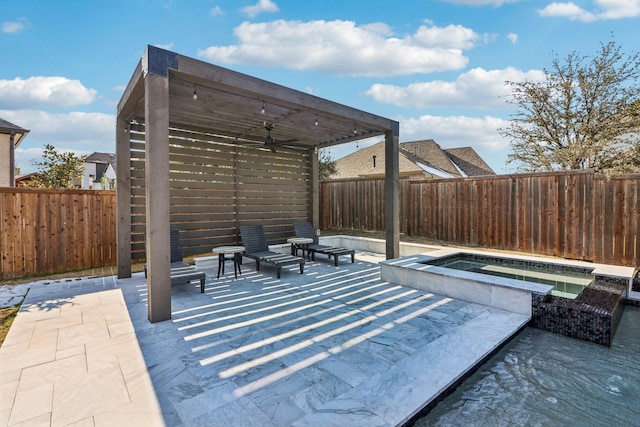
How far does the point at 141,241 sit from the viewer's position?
6566 mm

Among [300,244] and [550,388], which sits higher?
[300,244]

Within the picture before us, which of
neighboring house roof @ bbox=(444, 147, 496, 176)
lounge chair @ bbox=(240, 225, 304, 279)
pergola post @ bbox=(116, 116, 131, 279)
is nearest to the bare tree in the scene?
lounge chair @ bbox=(240, 225, 304, 279)

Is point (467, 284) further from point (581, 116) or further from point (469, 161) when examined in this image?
point (469, 161)

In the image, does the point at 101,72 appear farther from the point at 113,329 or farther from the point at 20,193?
the point at 113,329

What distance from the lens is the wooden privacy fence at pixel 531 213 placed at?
20.3 feet

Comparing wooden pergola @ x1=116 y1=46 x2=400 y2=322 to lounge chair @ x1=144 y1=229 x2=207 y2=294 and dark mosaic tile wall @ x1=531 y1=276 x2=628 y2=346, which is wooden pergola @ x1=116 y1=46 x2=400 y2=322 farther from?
dark mosaic tile wall @ x1=531 y1=276 x2=628 y2=346

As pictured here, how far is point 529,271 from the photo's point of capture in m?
5.65

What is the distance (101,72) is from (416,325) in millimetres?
10851

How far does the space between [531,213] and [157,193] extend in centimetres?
784

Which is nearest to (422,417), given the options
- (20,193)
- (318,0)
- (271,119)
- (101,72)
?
(271,119)

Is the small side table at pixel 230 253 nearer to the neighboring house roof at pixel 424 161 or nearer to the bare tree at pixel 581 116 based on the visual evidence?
the bare tree at pixel 581 116

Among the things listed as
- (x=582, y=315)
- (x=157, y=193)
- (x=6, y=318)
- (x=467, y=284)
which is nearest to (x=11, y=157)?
(x=6, y=318)

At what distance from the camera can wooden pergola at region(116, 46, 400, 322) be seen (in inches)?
142

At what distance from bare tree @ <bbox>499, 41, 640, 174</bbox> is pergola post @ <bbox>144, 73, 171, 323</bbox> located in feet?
32.5
